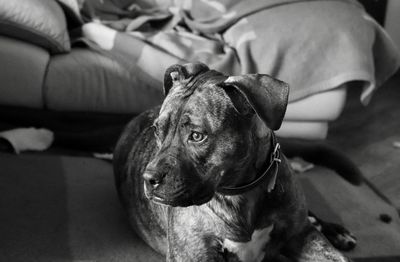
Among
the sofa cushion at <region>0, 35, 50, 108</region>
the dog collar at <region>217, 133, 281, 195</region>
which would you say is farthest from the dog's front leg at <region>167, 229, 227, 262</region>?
the sofa cushion at <region>0, 35, 50, 108</region>

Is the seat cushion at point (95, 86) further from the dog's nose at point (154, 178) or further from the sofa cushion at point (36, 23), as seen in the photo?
the dog's nose at point (154, 178)

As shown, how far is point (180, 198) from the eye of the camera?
1367mm

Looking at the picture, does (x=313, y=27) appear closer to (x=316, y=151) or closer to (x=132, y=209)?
(x=316, y=151)

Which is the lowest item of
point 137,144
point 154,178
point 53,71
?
point 53,71

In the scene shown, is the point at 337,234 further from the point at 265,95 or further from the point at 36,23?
the point at 36,23

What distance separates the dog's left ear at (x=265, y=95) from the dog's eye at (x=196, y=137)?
0.51 ft

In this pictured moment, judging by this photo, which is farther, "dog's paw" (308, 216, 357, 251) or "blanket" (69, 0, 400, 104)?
"blanket" (69, 0, 400, 104)

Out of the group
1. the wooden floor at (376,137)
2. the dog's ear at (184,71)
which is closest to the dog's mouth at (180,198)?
the dog's ear at (184,71)

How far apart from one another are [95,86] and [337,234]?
57.5 inches

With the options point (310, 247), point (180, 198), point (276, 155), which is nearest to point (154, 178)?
point (180, 198)

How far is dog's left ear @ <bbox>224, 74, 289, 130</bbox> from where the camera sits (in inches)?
52.8

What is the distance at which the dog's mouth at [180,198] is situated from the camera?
1.36 meters

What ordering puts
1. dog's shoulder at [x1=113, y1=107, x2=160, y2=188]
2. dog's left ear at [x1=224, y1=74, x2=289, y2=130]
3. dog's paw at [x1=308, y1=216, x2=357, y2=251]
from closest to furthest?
dog's left ear at [x1=224, y1=74, x2=289, y2=130], dog's shoulder at [x1=113, y1=107, x2=160, y2=188], dog's paw at [x1=308, y1=216, x2=357, y2=251]

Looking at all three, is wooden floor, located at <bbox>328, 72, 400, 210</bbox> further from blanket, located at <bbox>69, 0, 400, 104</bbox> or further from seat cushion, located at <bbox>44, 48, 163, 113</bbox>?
seat cushion, located at <bbox>44, 48, 163, 113</bbox>
